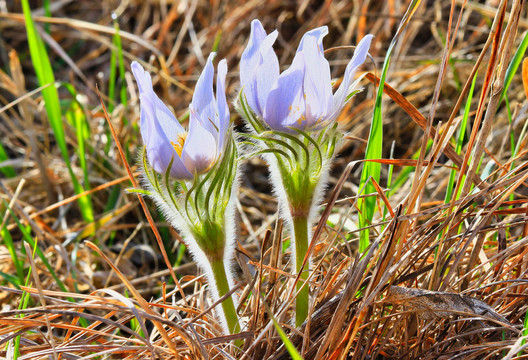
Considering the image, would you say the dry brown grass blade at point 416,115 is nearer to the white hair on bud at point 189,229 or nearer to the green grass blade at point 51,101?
the white hair on bud at point 189,229

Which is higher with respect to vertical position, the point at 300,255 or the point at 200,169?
the point at 200,169

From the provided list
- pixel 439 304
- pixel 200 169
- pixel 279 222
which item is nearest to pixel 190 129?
pixel 200 169

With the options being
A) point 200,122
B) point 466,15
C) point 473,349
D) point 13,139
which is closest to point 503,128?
point 466,15

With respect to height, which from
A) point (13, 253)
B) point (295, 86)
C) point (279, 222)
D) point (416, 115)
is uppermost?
point (295, 86)

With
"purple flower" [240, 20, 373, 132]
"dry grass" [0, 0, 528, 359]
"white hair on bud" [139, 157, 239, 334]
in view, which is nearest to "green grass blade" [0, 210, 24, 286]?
"dry grass" [0, 0, 528, 359]

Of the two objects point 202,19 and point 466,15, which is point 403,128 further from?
point 202,19

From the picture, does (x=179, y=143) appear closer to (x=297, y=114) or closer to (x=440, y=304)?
(x=297, y=114)
